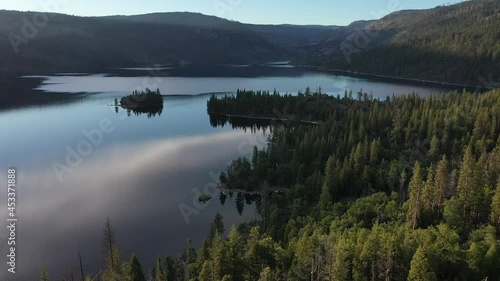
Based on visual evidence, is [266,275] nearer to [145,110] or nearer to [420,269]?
[420,269]

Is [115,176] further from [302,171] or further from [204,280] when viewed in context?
[204,280]

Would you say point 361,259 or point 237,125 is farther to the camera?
point 237,125

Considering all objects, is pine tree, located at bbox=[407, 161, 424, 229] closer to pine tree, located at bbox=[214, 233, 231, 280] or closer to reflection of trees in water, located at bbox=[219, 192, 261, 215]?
pine tree, located at bbox=[214, 233, 231, 280]

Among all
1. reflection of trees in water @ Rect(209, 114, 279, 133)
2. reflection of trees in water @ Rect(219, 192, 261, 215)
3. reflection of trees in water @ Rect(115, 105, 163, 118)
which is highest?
reflection of trees in water @ Rect(115, 105, 163, 118)

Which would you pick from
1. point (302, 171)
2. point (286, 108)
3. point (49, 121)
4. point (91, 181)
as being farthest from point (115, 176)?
point (286, 108)

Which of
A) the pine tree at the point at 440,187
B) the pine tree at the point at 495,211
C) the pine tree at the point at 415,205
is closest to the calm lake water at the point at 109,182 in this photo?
the pine tree at the point at 415,205

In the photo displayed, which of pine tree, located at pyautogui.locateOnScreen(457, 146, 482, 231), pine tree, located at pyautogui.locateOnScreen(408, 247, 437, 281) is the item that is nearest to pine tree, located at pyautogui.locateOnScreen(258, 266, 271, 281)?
pine tree, located at pyautogui.locateOnScreen(408, 247, 437, 281)

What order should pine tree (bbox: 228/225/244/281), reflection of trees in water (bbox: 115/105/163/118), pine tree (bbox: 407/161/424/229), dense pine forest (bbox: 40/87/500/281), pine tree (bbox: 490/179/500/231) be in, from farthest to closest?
reflection of trees in water (bbox: 115/105/163/118)
pine tree (bbox: 407/161/424/229)
pine tree (bbox: 490/179/500/231)
dense pine forest (bbox: 40/87/500/281)
pine tree (bbox: 228/225/244/281)
